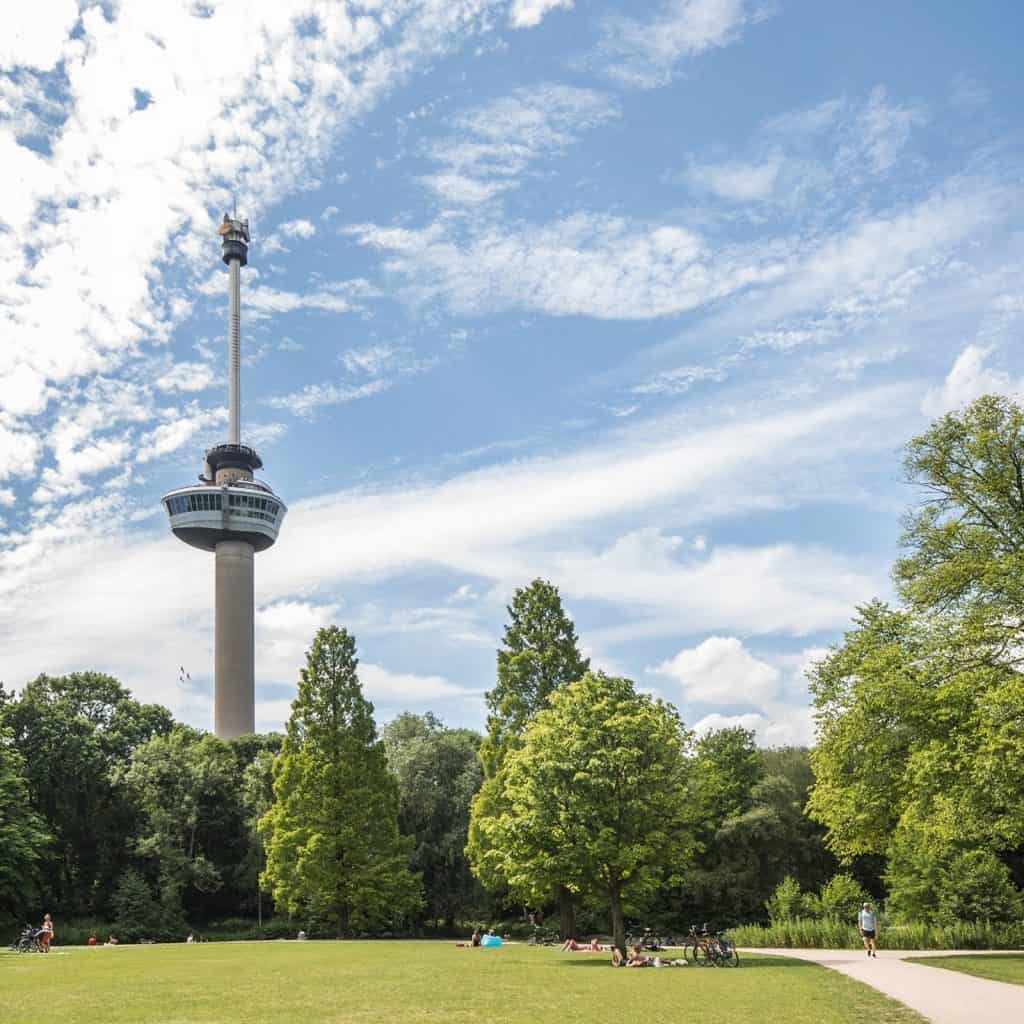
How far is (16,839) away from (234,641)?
66.2 m

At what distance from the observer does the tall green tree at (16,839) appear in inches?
2254

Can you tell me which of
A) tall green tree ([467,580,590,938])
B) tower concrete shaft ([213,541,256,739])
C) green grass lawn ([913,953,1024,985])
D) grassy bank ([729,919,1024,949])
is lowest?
grassy bank ([729,919,1024,949])

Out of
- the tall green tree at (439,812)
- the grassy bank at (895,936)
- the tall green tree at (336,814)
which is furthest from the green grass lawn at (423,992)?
the tall green tree at (439,812)

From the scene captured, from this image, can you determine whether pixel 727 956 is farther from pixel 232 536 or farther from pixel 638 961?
pixel 232 536

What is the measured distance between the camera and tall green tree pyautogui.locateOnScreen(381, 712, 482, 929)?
212 ft

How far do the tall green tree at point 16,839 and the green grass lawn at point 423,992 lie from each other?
81.0 feet

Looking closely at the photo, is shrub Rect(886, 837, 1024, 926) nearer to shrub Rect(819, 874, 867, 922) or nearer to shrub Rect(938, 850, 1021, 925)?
shrub Rect(938, 850, 1021, 925)

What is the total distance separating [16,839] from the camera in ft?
188

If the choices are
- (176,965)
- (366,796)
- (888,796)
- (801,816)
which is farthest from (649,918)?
(176,965)

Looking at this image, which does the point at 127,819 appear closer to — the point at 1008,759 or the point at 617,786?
the point at 617,786

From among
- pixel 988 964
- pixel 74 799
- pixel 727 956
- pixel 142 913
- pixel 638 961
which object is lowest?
pixel 988 964

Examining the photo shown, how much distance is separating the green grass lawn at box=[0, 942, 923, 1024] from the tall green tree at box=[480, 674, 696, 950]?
282 centimetres

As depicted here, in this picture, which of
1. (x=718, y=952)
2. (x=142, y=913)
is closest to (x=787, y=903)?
(x=718, y=952)

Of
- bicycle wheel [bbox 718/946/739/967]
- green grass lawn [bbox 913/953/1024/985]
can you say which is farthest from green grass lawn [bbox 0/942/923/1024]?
green grass lawn [bbox 913/953/1024/985]
